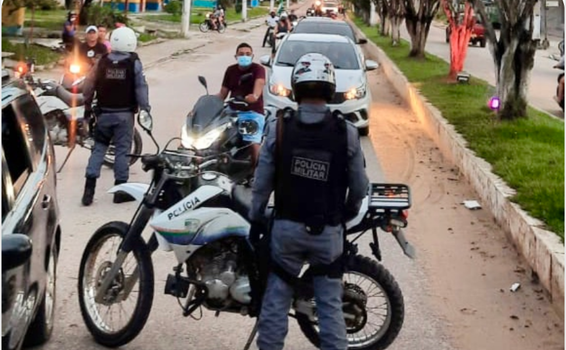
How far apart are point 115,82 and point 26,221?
15.1 feet

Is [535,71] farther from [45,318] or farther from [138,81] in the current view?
[45,318]

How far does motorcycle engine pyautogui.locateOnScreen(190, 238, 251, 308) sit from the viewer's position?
15.8 ft

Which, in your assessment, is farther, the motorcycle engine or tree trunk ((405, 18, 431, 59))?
tree trunk ((405, 18, 431, 59))

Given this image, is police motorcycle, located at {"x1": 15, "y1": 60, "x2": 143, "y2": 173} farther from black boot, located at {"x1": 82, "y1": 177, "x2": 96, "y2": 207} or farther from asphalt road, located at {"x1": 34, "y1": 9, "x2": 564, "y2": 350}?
black boot, located at {"x1": 82, "y1": 177, "x2": 96, "y2": 207}

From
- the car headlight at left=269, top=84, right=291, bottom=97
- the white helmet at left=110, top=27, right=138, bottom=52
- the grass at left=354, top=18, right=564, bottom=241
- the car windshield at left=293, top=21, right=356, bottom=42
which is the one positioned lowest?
the grass at left=354, top=18, right=564, bottom=241

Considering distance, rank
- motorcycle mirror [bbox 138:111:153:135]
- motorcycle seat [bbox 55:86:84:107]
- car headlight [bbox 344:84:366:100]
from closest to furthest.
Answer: motorcycle mirror [bbox 138:111:153:135] → motorcycle seat [bbox 55:86:84:107] → car headlight [bbox 344:84:366:100]

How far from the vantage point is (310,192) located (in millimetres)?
4219

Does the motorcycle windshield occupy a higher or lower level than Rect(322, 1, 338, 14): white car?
lower

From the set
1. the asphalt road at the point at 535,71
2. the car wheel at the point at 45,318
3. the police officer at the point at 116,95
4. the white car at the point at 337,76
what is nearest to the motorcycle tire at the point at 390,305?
the car wheel at the point at 45,318

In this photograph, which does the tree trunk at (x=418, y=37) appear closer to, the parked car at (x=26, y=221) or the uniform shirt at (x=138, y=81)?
the uniform shirt at (x=138, y=81)

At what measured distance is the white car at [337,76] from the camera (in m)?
13.6

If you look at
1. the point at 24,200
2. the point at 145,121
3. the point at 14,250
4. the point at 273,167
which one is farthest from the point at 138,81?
the point at 14,250

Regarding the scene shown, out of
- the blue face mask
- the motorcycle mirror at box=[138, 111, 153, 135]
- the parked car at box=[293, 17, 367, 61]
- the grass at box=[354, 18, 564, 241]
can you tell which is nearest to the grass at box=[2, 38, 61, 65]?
the parked car at box=[293, 17, 367, 61]

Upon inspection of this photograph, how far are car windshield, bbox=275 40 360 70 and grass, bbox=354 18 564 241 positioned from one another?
5.85ft
